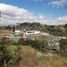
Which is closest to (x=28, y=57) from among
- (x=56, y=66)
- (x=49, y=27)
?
(x=56, y=66)

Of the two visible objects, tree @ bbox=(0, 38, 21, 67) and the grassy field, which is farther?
tree @ bbox=(0, 38, 21, 67)

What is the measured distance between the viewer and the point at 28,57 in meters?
Result: 7.85

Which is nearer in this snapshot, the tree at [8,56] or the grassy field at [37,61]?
the grassy field at [37,61]

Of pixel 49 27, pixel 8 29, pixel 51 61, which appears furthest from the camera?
pixel 49 27

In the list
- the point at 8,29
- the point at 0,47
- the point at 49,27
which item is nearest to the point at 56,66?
the point at 0,47

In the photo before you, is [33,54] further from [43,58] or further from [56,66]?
[56,66]

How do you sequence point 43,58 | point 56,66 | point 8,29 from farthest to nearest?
point 8,29
point 43,58
point 56,66

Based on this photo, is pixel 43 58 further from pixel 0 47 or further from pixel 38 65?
pixel 0 47

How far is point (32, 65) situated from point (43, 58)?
0.93 metres

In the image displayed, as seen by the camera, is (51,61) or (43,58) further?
(43,58)

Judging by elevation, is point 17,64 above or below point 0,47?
below

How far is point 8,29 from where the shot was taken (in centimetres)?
5031

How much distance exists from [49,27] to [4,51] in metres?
56.3

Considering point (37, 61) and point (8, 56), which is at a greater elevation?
point (8, 56)
